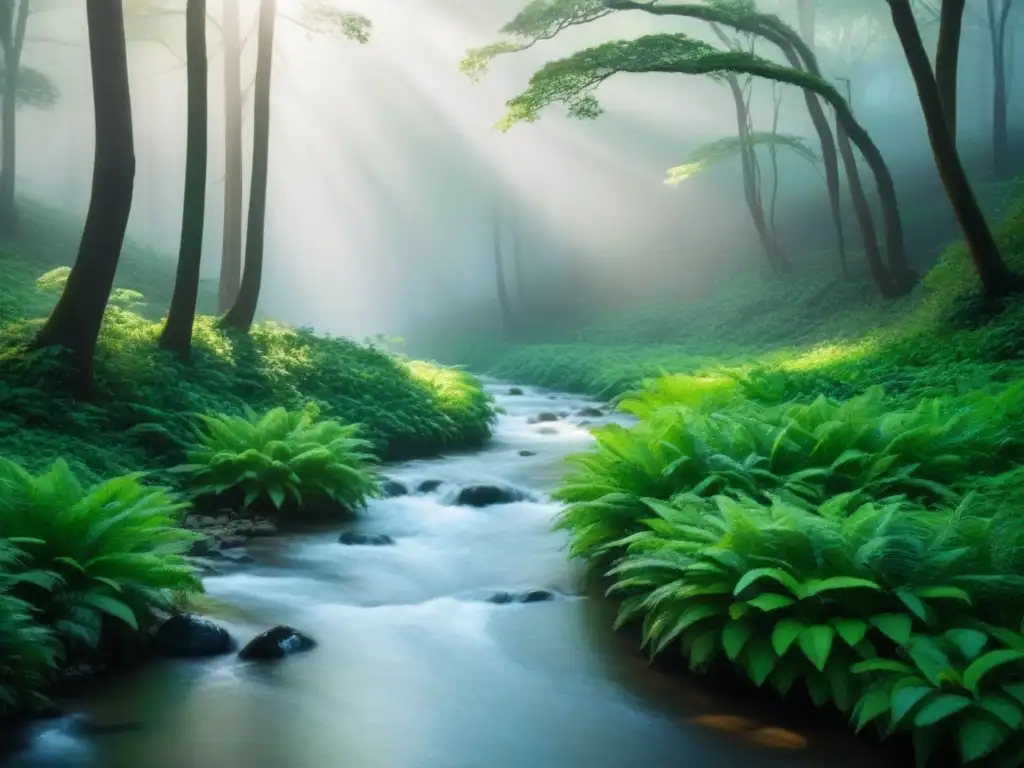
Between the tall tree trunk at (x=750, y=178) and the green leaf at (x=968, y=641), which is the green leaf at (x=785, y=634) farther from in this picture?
the tall tree trunk at (x=750, y=178)

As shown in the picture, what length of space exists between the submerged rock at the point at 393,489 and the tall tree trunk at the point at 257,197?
16.3 feet

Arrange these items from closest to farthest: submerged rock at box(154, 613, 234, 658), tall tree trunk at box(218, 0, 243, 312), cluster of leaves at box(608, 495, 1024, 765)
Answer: cluster of leaves at box(608, 495, 1024, 765) → submerged rock at box(154, 613, 234, 658) → tall tree trunk at box(218, 0, 243, 312)

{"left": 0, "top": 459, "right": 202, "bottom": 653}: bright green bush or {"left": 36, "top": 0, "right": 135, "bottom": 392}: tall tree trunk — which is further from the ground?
{"left": 36, "top": 0, "right": 135, "bottom": 392}: tall tree trunk

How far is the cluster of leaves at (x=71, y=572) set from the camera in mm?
4777

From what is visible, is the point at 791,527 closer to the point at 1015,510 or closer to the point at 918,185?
the point at 1015,510

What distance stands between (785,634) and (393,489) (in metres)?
6.99

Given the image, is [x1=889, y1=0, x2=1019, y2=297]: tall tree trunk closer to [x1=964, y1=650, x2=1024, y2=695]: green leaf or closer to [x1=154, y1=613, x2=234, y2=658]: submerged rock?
[x1=964, y1=650, x2=1024, y2=695]: green leaf

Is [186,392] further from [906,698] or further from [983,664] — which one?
[983,664]

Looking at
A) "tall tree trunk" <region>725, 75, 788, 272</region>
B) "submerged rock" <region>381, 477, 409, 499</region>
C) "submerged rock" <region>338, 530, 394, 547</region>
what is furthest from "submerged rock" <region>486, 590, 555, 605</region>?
"tall tree trunk" <region>725, 75, 788, 272</region>

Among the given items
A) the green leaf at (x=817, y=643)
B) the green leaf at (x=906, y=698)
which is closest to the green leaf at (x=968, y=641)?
the green leaf at (x=906, y=698)

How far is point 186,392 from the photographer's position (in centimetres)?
1162

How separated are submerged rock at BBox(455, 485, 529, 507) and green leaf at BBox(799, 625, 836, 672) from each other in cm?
618

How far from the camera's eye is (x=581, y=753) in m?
4.57

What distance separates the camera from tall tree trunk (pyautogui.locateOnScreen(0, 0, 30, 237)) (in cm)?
2491
